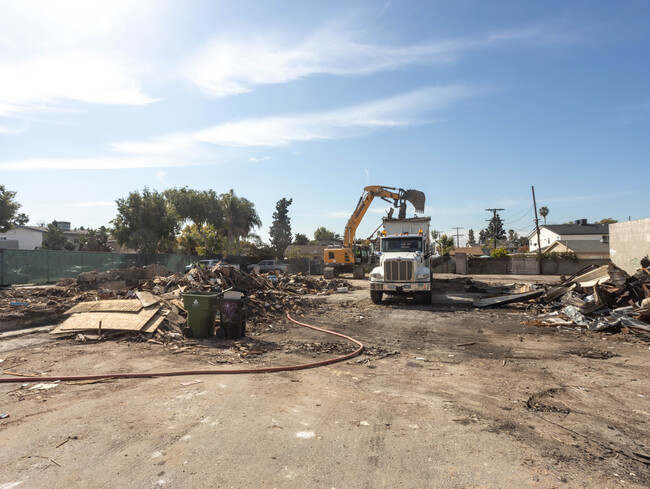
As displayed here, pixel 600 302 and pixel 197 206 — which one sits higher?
pixel 197 206

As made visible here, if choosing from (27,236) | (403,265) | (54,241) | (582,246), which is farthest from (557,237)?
(27,236)

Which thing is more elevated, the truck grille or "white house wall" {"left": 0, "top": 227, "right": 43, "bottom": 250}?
"white house wall" {"left": 0, "top": 227, "right": 43, "bottom": 250}

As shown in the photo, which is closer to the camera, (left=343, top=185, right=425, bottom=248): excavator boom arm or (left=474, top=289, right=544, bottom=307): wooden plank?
(left=474, top=289, right=544, bottom=307): wooden plank

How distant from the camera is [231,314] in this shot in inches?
345

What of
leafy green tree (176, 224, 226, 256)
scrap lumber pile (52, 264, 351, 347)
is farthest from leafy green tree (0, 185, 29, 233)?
scrap lumber pile (52, 264, 351, 347)

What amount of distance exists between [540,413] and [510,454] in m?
1.33

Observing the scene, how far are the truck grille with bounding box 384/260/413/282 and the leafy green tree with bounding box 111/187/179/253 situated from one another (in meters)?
28.9

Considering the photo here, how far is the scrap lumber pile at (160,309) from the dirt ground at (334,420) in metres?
0.70

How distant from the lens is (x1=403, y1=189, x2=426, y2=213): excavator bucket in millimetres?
22922

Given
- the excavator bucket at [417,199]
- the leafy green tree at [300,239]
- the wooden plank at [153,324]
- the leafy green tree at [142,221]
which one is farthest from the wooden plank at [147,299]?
the leafy green tree at [300,239]

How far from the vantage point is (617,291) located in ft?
35.4

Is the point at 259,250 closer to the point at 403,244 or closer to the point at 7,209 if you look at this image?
the point at 7,209

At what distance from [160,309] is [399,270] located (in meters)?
8.87

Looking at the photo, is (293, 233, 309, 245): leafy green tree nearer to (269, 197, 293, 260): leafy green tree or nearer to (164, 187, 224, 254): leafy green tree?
(269, 197, 293, 260): leafy green tree
